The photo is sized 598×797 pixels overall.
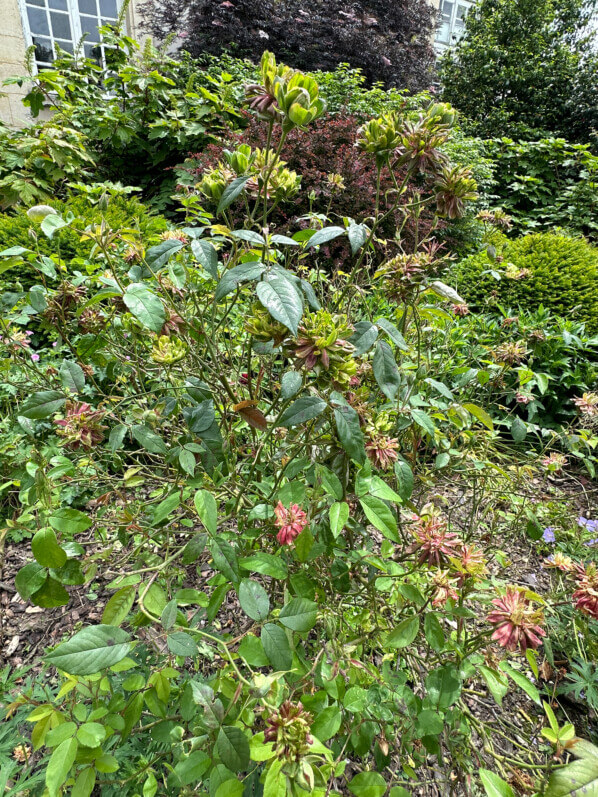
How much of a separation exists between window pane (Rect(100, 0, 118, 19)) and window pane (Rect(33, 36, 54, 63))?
1303 mm

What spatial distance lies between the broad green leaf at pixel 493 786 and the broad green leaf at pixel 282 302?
74 cm

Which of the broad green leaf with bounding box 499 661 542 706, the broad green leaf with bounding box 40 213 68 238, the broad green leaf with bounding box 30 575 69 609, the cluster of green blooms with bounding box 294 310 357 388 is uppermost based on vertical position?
the broad green leaf with bounding box 40 213 68 238

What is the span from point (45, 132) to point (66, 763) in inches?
206

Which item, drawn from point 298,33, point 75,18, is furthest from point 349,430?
point 75,18

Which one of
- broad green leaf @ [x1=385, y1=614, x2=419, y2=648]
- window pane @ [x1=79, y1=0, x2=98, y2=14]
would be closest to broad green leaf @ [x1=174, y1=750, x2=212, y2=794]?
broad green leaf @ [x1=385, y1=614, x2=419, y2=648]

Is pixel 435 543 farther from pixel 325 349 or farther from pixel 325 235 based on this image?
pixel 325 235

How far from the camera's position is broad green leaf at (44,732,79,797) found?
671mm

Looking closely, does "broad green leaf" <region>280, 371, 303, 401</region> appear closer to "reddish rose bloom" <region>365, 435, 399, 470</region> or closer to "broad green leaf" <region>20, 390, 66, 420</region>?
"reddish rose bloom" <region>365, 435, 399, 470</region>

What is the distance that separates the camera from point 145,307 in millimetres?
772

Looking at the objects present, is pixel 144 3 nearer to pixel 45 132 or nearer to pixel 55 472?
pixel 45 132

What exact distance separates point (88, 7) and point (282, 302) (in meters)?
11.6

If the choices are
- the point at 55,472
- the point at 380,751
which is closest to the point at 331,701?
the point at 380,751

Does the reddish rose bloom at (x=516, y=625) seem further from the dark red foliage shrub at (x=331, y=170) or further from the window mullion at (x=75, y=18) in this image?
the window mullion at (x=75, y=18)

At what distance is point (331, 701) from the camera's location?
0.98 meters
